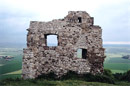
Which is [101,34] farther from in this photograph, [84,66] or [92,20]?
[84,66]

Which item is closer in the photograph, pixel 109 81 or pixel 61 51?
pixel 109 81

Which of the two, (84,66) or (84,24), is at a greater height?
(84,24)

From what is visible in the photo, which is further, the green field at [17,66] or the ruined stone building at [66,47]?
the green field at [17,66]

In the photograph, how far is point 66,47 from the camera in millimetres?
12992

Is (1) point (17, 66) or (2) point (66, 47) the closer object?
(2) point (66, 47)

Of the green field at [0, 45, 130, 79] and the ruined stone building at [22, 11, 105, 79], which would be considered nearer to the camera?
the ruined stone building at [22, 11, 105, 79]

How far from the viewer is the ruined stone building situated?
42.3 feet

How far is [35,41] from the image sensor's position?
13.1 m

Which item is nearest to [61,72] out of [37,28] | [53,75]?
[53,75]

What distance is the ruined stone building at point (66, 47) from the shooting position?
42.3 feet

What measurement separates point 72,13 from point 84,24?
45.3 inches

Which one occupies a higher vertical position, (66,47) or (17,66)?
(66,47)

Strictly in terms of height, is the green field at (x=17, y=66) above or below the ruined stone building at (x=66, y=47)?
below

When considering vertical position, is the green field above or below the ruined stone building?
below
